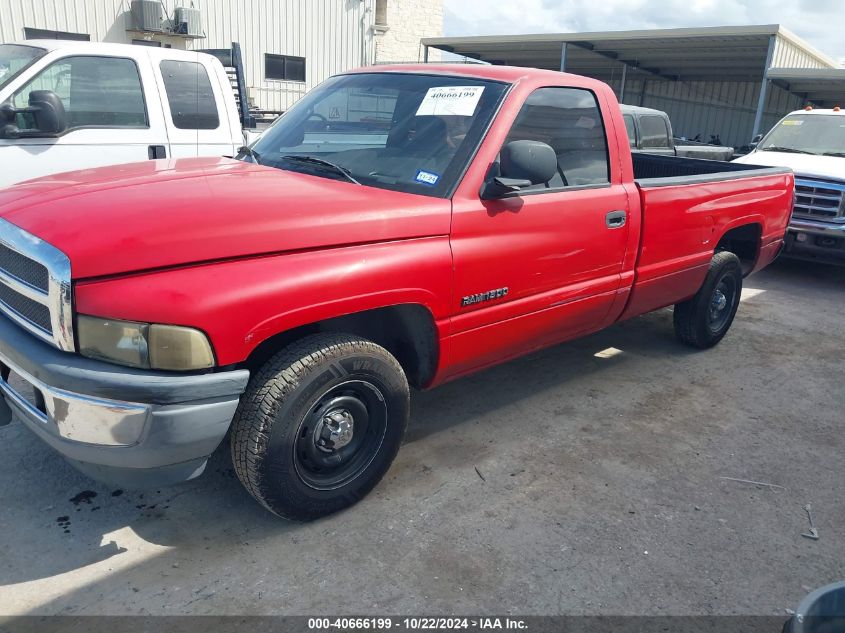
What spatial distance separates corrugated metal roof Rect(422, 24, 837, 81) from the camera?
610 inches

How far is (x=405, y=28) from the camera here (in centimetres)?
2252

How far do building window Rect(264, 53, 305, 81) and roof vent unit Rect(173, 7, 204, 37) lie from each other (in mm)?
1862

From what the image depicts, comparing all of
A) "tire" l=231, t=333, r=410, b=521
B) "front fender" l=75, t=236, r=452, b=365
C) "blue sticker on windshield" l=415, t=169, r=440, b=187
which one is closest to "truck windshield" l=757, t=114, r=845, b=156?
"blue sticker on windshield" l=415, t=169, r=440, b=187

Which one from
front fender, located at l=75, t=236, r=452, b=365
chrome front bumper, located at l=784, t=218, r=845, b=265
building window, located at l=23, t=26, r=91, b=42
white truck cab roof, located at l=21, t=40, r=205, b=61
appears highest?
building window, located at l=23, t=26, r=91, b=42

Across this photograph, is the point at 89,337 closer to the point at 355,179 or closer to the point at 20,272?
the point at 20,272

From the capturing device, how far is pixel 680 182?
14.3 feet

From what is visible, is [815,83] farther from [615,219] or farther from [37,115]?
[37,115]

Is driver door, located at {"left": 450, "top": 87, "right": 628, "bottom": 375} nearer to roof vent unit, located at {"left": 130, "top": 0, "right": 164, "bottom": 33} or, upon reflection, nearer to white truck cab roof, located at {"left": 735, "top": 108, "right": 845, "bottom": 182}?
white truck cab roof, located at {"left": 735, "top": 108, "right": 845, "bottom": 182}

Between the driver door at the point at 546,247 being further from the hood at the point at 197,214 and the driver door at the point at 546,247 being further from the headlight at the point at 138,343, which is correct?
the headlight at the point at 138,343

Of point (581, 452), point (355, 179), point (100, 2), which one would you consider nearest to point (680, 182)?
point (581, 452)

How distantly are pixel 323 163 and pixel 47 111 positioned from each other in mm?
2778

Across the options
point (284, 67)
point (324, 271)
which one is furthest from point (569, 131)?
point (284, 67)

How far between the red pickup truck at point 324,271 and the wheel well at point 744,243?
3.78ft

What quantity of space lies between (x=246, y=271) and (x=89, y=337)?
56 cm
